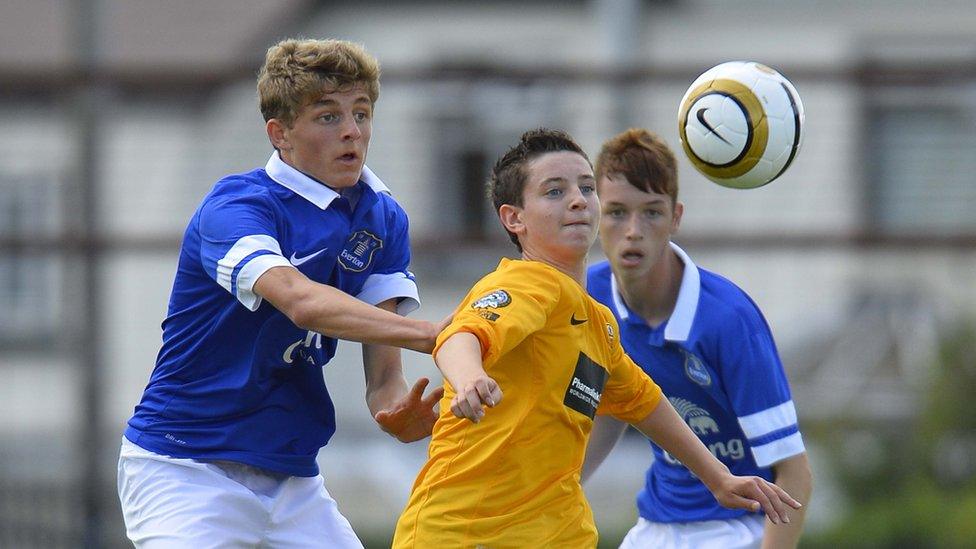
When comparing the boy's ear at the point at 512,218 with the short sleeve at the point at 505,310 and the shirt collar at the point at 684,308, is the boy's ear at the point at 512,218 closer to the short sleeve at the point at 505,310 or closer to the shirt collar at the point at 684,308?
the short sleeve at the point at 505,310

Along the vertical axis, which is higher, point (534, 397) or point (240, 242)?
point (240, 242)

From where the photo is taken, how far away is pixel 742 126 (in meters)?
4.98

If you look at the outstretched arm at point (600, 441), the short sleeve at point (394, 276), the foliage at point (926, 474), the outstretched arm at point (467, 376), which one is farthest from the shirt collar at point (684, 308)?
the foliage at point (926, 474)

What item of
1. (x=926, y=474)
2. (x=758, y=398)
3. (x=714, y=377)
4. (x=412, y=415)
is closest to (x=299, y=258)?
(x=412, y=415)

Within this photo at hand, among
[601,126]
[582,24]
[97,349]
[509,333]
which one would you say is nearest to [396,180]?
[601,126]

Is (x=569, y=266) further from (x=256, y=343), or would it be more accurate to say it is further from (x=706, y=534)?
(x=706, y=534)

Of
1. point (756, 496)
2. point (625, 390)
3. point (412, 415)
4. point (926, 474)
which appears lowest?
point (926, 474)

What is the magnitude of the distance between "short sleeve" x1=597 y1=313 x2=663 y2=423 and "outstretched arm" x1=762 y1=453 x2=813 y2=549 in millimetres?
700

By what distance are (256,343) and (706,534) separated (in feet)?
5.61

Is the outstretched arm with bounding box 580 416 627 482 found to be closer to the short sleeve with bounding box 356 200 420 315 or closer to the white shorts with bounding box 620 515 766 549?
the white shorts with bounding box 620 515 766 549

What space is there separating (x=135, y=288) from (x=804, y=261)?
16.1ft

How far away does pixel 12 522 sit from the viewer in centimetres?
1041

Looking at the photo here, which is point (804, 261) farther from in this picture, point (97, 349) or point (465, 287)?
point (97, 349)

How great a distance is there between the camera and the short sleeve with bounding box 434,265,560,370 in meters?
3.84
